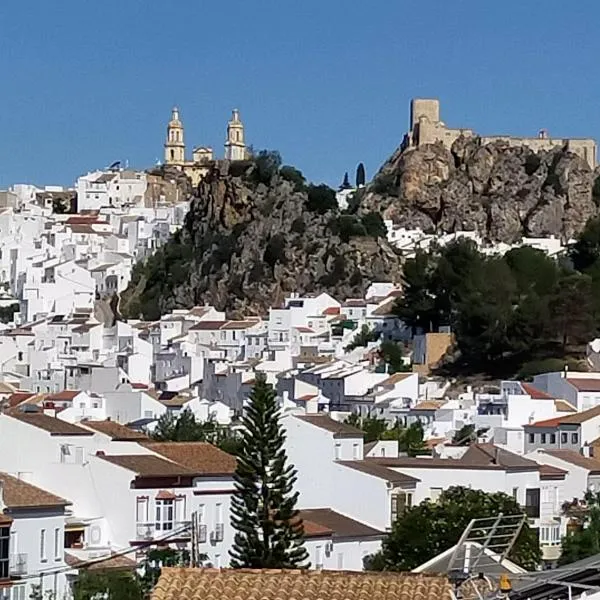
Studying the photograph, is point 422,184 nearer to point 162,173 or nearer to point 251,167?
point 251,167

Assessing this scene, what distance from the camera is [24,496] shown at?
39688 mm

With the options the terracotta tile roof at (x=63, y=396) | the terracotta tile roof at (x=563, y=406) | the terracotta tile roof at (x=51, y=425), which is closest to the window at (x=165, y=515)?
the terracotta tile roof at (x=51, y=425)

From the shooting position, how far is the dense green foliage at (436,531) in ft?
150

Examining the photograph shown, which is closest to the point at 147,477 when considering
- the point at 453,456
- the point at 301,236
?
the point at 453,456

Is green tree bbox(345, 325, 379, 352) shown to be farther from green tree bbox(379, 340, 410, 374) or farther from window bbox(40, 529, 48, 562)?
window bbox(40, 529, 48, 562)

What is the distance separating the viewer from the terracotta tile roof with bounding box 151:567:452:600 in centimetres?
1352

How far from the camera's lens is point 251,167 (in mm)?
137000

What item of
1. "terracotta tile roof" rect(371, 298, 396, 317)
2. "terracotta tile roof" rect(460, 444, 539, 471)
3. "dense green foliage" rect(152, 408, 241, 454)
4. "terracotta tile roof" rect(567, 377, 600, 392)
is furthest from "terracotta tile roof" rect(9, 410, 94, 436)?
"terracotta tile roof" rect(371, 298, 396, 317)

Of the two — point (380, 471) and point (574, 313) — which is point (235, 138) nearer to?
point (574, 313)

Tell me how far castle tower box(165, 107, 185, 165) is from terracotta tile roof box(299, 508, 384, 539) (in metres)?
134

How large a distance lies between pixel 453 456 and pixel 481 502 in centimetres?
1667

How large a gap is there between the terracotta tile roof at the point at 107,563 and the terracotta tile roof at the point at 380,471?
12612 mm

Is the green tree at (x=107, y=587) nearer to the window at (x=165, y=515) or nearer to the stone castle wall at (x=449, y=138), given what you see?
the window at (x=165, y=515)

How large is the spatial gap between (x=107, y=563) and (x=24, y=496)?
2.67 m
